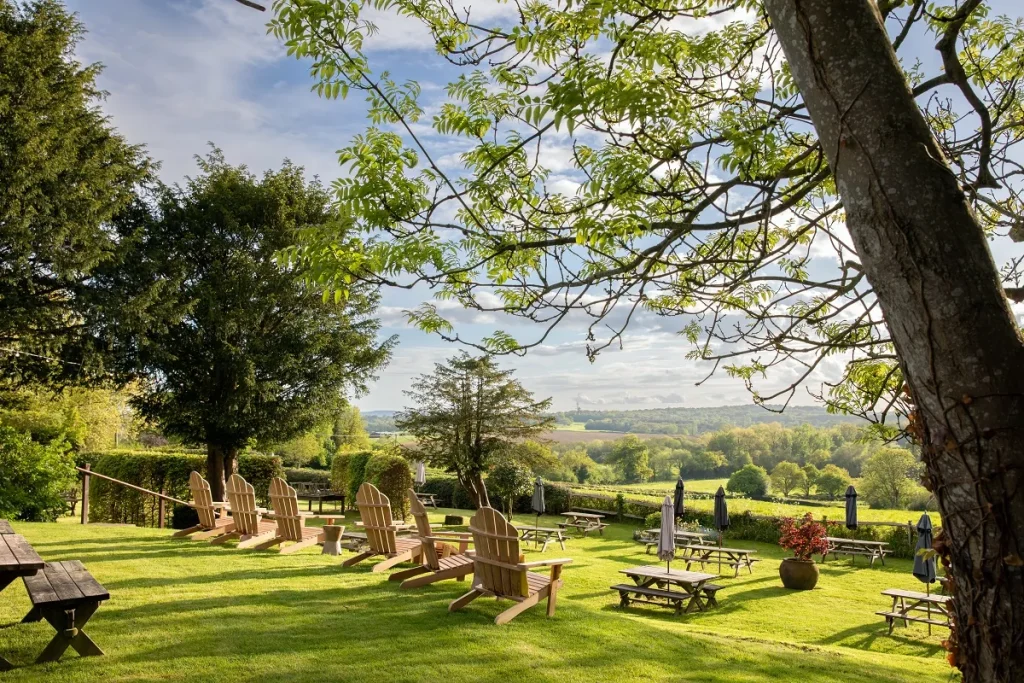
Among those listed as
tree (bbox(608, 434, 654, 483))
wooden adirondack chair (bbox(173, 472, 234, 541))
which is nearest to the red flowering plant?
wooden adirondack chair (bbox(173, 472, 234, 541))

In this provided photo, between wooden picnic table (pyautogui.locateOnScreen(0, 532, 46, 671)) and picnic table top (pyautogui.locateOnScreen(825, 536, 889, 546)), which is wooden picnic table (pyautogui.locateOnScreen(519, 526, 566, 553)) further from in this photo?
wooden picnic table (pyautogui.locateOnScreen(0, 532, 46, 671))

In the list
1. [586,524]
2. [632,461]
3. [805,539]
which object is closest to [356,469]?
[586,524]

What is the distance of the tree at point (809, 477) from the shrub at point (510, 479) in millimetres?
18378

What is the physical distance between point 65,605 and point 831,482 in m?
35.2

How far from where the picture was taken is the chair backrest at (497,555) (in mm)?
6570

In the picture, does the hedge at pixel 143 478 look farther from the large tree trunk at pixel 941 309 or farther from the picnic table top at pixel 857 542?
the large tree trunk at pixel 941 309

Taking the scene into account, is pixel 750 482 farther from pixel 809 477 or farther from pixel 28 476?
pixel 28 476

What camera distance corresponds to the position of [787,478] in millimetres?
36312

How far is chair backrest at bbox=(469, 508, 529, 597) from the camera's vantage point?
657cm

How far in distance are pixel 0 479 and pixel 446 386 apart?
1189 centimetres

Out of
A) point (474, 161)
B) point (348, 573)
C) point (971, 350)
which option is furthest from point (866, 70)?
point (348, 573)

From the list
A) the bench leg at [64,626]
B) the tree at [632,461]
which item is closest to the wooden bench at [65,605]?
the bench leg at [64,626]

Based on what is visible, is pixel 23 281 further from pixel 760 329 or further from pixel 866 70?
pixel 866 70

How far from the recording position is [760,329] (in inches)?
173
